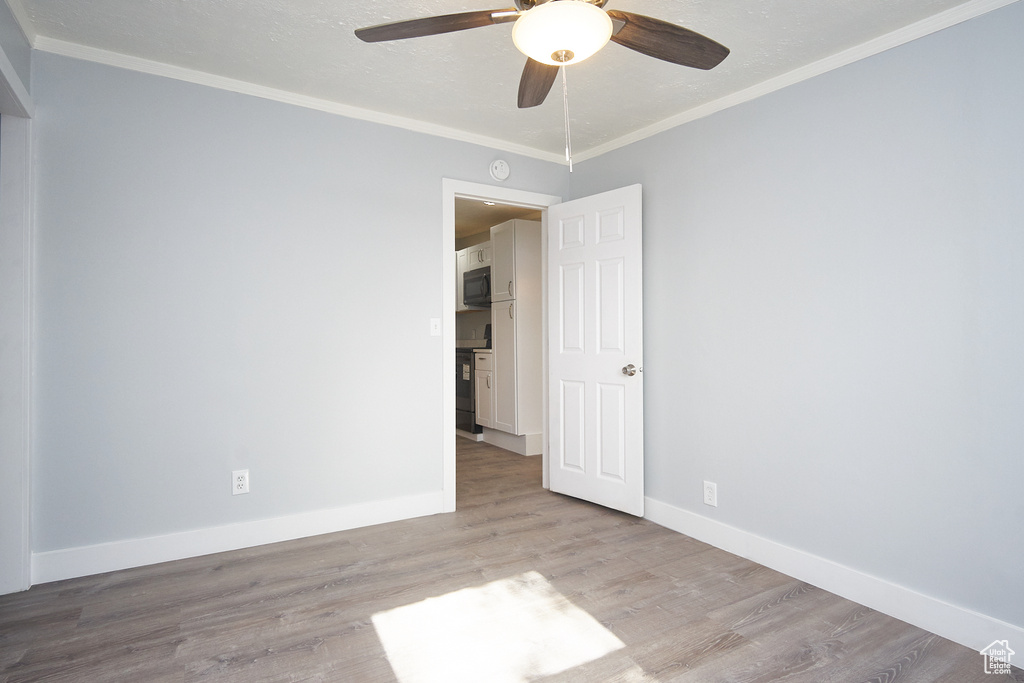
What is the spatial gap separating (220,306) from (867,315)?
309 centimetres

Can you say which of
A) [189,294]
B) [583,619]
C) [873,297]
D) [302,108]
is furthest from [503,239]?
[583,619]

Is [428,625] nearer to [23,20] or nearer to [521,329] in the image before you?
[23,20]

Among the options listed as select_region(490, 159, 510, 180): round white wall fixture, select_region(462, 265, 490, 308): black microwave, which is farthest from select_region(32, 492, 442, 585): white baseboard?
select_region(462, 265, 490, 308): black microwave

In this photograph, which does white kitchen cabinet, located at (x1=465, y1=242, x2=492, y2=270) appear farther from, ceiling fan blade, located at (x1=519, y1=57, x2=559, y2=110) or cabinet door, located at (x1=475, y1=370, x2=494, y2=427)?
ceiling fan blade, located at (x1=519, y1=57, x2=559, y2=110)

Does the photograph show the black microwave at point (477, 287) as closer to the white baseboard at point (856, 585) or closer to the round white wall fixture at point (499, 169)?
the round white wall fixture at point (499, 169)

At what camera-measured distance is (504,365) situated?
5141 millimetres

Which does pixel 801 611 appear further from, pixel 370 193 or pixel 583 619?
pixel 370 193

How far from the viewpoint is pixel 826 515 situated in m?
2.44

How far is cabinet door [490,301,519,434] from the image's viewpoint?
5.00 m

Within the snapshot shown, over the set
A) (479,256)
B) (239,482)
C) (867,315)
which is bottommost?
(239,482)

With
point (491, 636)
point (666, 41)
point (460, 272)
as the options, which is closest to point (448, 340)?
point (491, 636)

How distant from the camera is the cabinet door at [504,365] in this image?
5000mm

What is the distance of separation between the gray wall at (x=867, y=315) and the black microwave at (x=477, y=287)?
8.35 feet

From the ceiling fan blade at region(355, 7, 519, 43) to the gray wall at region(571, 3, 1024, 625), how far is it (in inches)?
67.9
